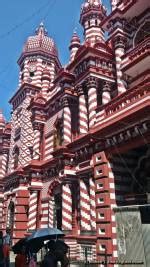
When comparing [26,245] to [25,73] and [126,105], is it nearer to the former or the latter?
[126,105]

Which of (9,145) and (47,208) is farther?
(9,145)

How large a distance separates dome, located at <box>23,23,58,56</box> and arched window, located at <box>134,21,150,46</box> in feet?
54.3

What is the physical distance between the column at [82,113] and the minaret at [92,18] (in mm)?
7051

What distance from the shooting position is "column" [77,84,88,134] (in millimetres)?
19438

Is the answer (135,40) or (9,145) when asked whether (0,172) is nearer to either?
(9,145)

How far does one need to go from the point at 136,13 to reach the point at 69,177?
1145 centimetres

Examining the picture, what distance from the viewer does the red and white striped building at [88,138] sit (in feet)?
43.3

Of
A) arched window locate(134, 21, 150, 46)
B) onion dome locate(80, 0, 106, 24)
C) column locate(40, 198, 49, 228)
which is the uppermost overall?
onion dome locate(80, 0, 106, 24)

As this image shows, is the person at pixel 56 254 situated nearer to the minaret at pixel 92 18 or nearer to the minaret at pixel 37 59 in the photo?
the minaret at pixel 92 18

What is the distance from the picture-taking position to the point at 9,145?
1373 inches

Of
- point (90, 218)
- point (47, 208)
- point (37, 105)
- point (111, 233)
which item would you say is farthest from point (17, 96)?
point (111, 233)

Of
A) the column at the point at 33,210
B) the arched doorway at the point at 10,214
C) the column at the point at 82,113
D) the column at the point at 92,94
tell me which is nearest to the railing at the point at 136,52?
the column at the point at 92,94

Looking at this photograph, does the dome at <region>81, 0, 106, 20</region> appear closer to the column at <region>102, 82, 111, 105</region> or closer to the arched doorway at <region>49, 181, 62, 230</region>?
the column at <region>102, 82, 111, 105</region>

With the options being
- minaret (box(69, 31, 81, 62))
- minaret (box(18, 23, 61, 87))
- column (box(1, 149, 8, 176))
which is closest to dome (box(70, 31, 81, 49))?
minaret (box(69, 31, 81, 62))
